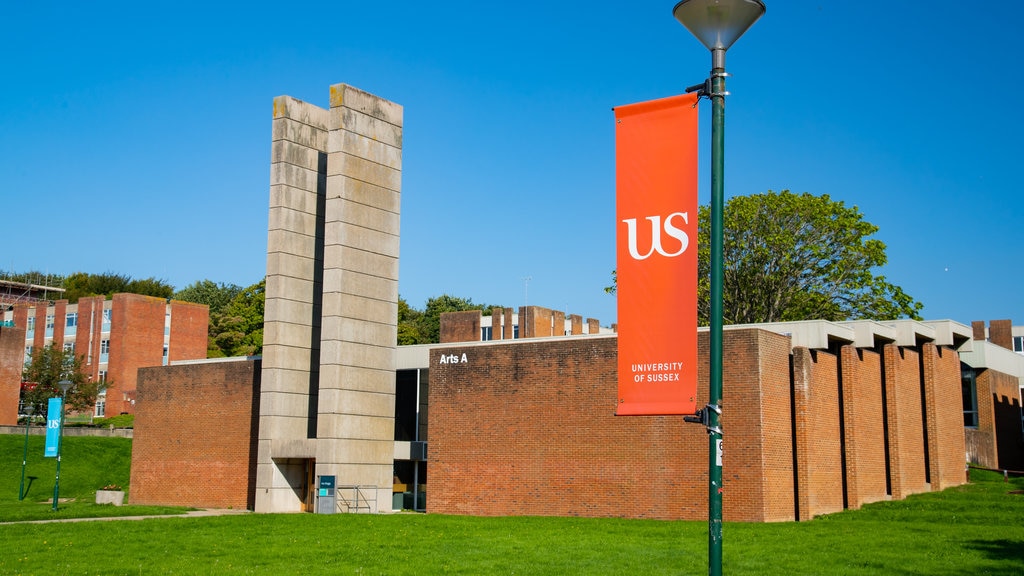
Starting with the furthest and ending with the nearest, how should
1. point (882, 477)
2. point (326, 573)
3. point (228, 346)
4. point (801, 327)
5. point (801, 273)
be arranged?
point (228, 346) < point (801, 273) < point (882, 477) < point (801, 327) < point (326, 573)

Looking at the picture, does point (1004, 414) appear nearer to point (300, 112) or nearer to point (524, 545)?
point (524, 545)

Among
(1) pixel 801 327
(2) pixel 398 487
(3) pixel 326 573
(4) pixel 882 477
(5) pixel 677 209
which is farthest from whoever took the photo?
(2) pixel 398 487

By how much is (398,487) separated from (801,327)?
16710mm

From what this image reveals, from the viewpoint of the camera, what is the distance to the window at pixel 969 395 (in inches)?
1833

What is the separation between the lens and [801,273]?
52719 millimetres

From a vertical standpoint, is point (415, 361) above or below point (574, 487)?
above

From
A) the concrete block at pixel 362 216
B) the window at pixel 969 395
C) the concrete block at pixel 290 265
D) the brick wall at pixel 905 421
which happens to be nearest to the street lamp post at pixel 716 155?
the brick wall at pixel 905 421

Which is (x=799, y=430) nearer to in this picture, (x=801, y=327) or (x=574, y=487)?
(x=801, y=327)

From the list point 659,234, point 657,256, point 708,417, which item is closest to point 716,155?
point 659,234

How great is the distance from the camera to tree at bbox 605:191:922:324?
52.0 meters

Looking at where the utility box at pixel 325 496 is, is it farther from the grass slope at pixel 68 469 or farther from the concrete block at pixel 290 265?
the grass slope at pixel 68 469

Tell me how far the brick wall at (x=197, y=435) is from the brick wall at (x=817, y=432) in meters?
22.1

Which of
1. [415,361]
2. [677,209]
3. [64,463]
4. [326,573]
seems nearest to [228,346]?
[64,463]

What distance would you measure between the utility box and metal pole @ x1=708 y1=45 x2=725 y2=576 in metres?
26.5
